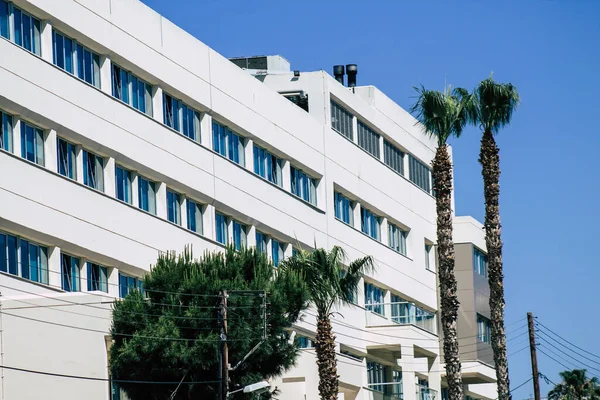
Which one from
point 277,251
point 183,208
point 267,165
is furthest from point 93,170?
point 277,251

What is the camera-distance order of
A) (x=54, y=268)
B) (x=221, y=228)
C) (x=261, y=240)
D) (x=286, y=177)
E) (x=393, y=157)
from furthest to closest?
1. (x=393, y=157)
2. (x=286, y=177)
3. (x=261, y=240)
4. (x=221, y=228)
5. (x=54, y=268)

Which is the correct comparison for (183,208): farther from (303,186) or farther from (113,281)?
(303,186)

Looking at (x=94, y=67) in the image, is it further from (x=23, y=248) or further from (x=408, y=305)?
(x=408, y=305)

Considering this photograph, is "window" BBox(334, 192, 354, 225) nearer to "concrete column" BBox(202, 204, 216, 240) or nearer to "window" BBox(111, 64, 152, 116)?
"concrete column" BBox(202, 204, 216, 240)

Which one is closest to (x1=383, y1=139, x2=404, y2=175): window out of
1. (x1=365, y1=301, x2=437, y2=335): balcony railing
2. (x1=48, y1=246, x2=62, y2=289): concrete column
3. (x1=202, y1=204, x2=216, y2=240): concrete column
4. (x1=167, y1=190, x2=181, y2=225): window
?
(x1=365, y1=301, x2=437, y2=335): balcony railing

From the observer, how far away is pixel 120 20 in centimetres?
5066

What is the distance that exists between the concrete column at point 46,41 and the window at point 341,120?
869 inches

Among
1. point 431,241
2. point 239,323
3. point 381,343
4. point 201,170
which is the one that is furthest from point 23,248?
point 431,241

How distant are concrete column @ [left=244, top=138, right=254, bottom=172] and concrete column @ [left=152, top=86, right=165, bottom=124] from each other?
652 centimetres

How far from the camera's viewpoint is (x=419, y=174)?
77688mm

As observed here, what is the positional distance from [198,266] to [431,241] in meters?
32.7

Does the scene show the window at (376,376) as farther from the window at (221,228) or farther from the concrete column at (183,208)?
the concrete column at (183,208)

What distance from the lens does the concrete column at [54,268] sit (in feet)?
153

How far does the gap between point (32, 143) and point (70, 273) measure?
14.4 ft
